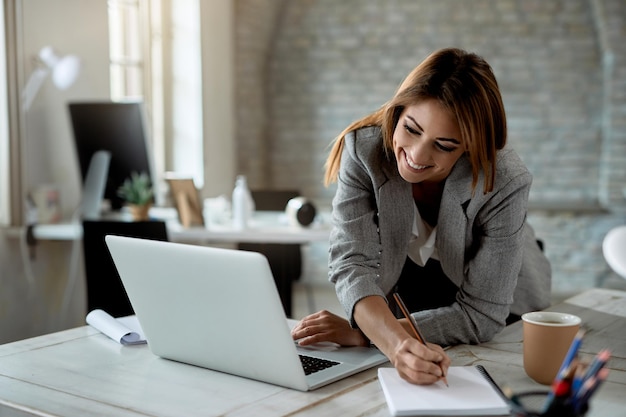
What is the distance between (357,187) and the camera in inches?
72.5

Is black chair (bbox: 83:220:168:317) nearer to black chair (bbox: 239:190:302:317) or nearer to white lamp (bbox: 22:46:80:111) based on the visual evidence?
white lamp (bbox: 22:46:80:111)

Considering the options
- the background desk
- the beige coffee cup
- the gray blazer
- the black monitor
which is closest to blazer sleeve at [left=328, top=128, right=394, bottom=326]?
the gray blazer

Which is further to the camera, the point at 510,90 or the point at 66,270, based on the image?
the point at 510,90

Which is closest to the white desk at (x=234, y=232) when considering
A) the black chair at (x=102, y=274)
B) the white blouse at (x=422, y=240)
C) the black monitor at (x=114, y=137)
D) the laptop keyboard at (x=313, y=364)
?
the black monitor at (x=114, y=137)

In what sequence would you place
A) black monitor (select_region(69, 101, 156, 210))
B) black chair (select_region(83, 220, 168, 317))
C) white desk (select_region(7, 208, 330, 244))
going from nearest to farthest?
black chair (select_region(83, 220, 168, 317)) → white desk (select_region(7, 208, 330, 244)) → black monitor (select_region(69, 101, 156, 210))

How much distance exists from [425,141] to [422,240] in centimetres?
41

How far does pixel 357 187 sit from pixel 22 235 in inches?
111

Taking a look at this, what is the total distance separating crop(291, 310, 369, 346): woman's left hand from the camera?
168 cm

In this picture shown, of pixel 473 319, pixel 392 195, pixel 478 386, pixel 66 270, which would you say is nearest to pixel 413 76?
pixel 392 195

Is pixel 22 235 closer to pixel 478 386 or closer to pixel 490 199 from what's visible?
pixel 490 199

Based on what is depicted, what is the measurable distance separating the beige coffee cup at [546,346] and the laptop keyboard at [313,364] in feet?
1.18

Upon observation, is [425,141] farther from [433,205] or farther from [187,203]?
[187,203]

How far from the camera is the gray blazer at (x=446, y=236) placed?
1725 millimetres

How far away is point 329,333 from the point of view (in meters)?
1.68
